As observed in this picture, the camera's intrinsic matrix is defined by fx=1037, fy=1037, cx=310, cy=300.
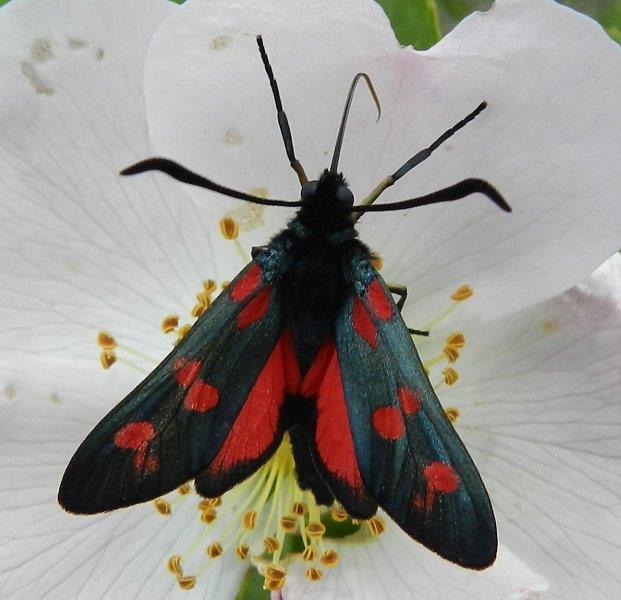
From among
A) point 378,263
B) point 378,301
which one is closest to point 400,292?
point 378,263

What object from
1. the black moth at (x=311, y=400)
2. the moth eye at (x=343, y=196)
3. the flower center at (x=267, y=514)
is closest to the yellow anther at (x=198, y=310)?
the flower center at (x=267, y=514)

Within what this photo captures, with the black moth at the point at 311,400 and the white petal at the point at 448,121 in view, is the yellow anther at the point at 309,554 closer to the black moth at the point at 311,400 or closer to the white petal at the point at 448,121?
the black moth at the point at 311,400

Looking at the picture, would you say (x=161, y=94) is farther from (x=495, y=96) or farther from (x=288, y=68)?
(x=495, y=96)

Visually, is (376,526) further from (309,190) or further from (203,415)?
(309,190)

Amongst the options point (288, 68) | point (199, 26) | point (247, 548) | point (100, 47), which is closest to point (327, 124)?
point (288, 68)

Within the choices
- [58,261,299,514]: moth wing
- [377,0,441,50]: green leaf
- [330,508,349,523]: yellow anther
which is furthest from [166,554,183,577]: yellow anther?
[377,0,441,50]: green leaf
